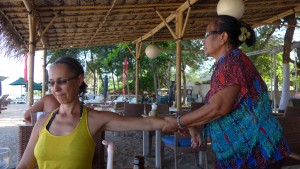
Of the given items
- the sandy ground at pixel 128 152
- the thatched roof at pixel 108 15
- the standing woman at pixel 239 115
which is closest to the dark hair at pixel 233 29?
the standing woman at pixel 239 115

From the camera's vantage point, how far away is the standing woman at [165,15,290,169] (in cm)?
133

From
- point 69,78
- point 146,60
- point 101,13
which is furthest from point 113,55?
point 69,78

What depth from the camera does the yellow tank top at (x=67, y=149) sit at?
1419mm

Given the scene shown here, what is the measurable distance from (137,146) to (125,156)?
99cm

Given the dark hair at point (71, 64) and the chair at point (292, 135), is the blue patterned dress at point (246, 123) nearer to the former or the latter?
the dark hair at point (71, 64)

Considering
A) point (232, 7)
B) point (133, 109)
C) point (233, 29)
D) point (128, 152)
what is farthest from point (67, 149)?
point (133, 109)

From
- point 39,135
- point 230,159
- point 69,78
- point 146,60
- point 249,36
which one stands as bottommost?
point 230,159

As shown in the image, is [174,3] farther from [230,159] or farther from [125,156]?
[230,159]

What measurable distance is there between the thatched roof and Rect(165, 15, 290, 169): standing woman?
4357 mm

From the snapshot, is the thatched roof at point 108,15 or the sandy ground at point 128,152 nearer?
the sandy ground at point 128,152

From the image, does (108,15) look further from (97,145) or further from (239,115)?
(239,115)

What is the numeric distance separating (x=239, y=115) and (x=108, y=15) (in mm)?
5972

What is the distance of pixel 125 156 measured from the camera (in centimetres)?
518

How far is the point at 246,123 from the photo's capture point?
1.34 m
